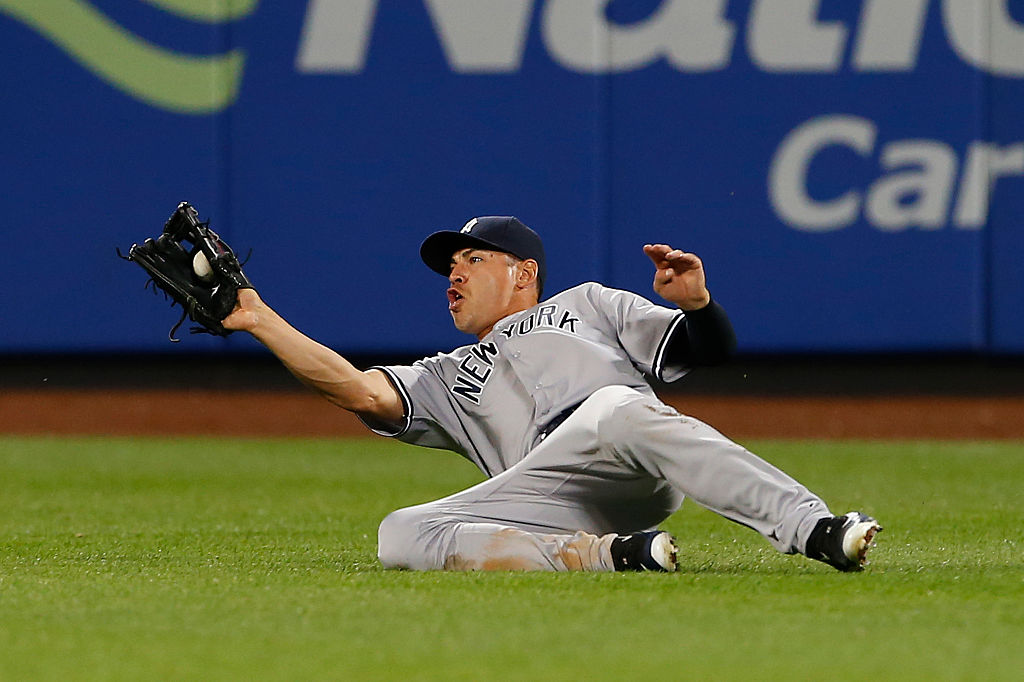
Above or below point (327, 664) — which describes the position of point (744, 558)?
below

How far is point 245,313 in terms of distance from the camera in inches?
149

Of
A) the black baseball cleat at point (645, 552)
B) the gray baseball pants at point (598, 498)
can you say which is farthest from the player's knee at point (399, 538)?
the black baseball cleat at point (645, 552)

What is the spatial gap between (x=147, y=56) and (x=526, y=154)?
227cm

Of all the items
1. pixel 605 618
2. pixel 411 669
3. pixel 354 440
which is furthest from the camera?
pixel 354 440

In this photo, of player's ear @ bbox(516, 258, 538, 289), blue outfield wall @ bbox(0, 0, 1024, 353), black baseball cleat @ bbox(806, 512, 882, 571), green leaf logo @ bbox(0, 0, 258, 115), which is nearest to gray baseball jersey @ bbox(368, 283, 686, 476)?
player's ear @ bbox(516, 258, 538, 289)

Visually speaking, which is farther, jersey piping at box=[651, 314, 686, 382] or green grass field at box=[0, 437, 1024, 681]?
jersey piping at box=[651, 314, 686, 382]

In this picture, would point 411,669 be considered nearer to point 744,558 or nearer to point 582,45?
point 744,558

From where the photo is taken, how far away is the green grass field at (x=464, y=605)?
2523 mm

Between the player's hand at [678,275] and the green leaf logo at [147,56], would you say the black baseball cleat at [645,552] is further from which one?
the green leaf logo at [147,56]

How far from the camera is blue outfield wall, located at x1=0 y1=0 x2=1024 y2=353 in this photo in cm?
927

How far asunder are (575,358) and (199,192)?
5.97m

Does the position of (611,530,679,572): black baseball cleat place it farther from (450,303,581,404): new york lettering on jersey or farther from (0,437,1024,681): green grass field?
(450,303,581,404): new york lettering on jersey

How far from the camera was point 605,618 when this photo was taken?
293cm

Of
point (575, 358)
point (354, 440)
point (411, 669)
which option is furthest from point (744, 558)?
point (354, 440)
